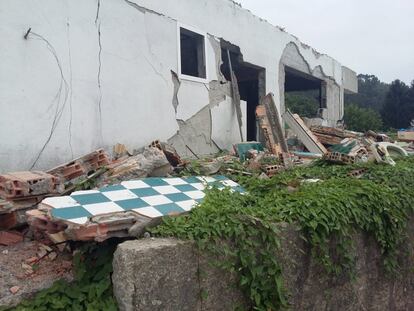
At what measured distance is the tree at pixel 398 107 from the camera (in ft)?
78.7

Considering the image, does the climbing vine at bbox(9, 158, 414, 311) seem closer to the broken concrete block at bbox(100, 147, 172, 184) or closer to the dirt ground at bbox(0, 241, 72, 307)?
the dirt ground at bbox(0, 241, 72, 307)

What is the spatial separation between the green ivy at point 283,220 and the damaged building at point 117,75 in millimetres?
2111

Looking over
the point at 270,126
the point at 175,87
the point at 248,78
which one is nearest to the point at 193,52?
the point at 175,87

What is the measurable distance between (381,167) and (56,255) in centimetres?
403

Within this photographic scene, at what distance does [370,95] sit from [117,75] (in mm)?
33881

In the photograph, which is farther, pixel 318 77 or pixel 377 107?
pixel 377 107

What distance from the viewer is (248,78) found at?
10.7 meters

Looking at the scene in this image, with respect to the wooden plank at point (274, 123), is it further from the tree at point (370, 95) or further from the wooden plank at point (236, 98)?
the tree at point (370, 95)

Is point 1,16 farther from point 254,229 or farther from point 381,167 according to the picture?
point 381,167

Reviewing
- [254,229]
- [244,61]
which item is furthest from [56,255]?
[244,61]

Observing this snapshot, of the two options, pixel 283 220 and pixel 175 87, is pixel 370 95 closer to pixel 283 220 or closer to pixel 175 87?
pixel 175 87

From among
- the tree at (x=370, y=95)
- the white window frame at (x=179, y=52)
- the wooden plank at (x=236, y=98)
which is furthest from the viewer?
the tree at (x=370, y=95)

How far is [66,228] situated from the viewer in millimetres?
2330

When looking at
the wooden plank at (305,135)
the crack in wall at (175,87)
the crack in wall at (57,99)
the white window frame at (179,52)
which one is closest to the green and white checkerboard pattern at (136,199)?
the crack in wall at (57,99)
